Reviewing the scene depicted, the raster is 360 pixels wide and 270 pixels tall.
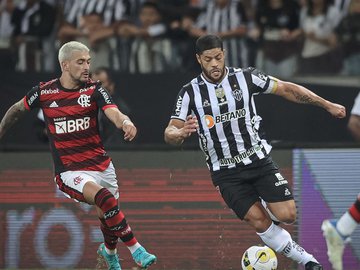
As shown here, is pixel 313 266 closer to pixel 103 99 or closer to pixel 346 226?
pixel 346 226

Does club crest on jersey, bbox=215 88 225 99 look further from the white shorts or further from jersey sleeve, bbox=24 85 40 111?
jersey sleeve, bbox=24 85 40 111

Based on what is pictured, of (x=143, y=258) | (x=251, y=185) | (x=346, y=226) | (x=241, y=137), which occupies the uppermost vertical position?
(x=241, y=137)

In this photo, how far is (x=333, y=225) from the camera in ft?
30.0

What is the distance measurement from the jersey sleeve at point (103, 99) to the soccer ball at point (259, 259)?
1973 millimetres

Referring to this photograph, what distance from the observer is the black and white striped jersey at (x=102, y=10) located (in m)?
14.6

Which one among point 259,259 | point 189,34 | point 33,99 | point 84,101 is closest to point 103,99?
point 84,101

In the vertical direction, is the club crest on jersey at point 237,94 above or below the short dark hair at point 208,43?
below

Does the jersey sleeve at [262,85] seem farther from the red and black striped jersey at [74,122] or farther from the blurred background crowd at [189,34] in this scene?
the blurred background crowd at [189,34]

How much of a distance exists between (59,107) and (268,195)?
7.32 ft

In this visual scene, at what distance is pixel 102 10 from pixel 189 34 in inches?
54.6

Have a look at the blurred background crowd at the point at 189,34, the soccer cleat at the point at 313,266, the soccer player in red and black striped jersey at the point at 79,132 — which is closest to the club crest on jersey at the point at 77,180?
the soccer player in red and black striped jersey at the point at 79,132

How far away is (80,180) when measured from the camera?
391 inches

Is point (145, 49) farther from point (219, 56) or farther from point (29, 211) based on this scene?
point (219, 56)

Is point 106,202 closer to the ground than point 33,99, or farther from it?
closer to the ground
